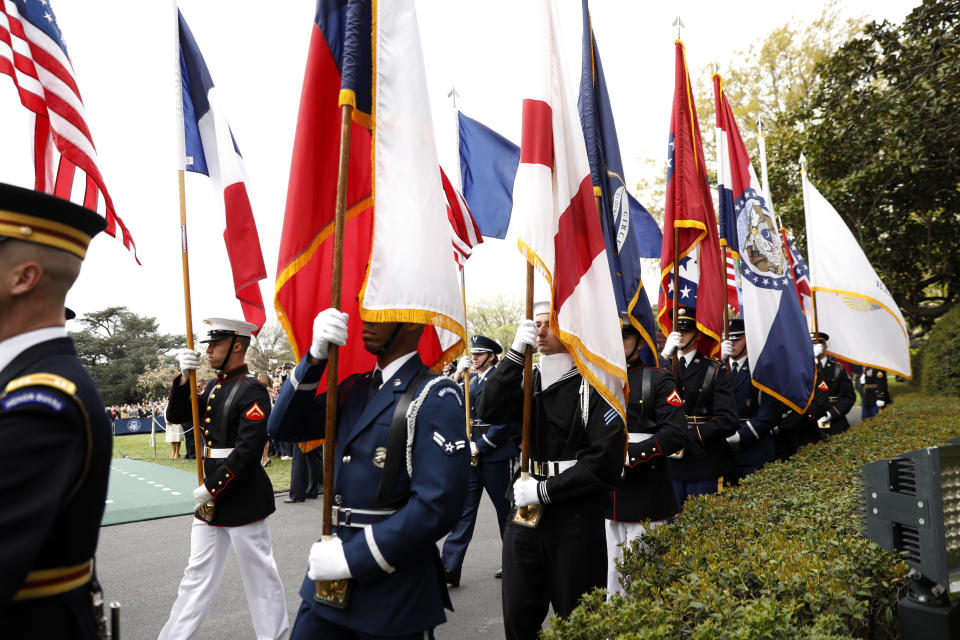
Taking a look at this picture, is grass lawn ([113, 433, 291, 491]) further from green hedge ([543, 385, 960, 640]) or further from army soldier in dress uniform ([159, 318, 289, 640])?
green hedge ([543, 385, 960, 640])

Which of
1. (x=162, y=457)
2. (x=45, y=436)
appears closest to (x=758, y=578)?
(x=45, y=436)

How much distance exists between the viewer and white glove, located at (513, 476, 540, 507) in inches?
141

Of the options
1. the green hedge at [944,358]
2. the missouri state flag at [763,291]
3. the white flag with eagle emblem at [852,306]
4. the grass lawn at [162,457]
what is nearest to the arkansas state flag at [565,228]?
the missouri state flag at [763,291]

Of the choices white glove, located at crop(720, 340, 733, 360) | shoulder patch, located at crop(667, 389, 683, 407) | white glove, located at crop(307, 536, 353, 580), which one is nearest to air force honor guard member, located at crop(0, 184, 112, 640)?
white glove, located at crop(307, 536, 353, 580)

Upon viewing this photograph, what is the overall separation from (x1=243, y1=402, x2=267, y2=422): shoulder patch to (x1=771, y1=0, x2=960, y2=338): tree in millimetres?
12276

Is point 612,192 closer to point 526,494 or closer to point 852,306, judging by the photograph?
point 526,494

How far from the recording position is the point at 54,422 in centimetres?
155

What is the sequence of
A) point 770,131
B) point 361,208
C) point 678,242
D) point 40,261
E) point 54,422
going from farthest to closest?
point 770,131 < point 678,242 < point 361,208 < point 40,261 < point 54,422

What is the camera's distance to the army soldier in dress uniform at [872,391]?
60.0 ft

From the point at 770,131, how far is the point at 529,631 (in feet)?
75.0

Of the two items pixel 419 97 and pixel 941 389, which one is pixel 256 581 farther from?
pixel 941 389

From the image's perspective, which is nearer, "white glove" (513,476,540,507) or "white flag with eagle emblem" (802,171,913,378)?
"white glove" (513,476,540,507)

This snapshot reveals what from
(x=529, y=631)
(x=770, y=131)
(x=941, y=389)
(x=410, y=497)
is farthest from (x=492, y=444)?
(x=770, y=131)

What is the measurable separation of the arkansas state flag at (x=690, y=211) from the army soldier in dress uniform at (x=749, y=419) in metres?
0.74
